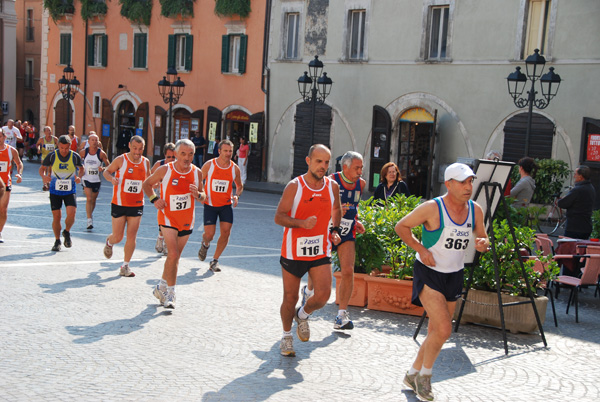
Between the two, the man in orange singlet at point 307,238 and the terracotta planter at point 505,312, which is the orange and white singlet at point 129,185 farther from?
the terracotta planter at point 505,312

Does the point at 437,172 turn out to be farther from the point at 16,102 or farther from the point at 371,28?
the point at 16,102

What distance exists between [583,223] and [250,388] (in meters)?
7.61

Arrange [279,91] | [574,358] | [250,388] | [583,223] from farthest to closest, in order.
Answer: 1. [279,91]
2. [583,223]
3. [574,358]
4. [250,388]

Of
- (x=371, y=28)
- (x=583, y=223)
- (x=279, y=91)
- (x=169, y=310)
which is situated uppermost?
(x=371, y=28)

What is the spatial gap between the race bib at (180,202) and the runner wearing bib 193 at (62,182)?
415cm

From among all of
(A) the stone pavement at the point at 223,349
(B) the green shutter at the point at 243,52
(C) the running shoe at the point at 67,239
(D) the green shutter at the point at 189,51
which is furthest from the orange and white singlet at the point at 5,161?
(D) the green shutter at the point at 189,51

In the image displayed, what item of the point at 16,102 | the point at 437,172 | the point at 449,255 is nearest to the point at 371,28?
the point at 437,172

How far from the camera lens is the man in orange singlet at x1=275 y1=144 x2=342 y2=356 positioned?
278 inches

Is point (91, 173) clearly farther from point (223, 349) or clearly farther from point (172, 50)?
point (172, 50)

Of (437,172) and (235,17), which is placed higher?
(235,17)

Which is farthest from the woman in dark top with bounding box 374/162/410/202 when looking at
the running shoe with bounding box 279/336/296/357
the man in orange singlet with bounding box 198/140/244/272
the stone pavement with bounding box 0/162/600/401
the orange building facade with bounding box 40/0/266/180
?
the orange building facade with bounding box 40/0/266/180

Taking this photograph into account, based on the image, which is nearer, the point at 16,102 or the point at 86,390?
the point at 86,390

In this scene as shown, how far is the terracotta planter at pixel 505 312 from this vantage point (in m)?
8.49

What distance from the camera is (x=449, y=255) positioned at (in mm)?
6270
